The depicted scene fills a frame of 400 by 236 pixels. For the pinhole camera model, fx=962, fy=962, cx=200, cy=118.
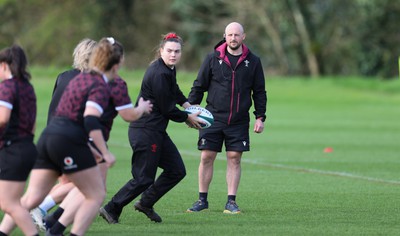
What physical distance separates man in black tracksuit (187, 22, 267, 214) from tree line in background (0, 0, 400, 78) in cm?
3965

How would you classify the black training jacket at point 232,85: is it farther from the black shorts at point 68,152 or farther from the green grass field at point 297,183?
the black shorts at point 68,152

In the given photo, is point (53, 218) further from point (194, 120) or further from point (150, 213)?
point (194, 120)

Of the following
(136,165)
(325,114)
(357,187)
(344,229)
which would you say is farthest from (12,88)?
(325,114)

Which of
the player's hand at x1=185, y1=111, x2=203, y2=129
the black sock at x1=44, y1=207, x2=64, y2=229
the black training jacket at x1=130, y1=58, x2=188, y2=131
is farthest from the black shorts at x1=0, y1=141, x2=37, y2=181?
the player's hand at x1=185, y1=111, x2=203, y2=129

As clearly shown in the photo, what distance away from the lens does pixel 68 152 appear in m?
7.99

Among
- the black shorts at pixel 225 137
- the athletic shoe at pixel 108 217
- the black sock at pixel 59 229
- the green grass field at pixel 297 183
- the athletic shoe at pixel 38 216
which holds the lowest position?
the green grass field at pixel 297 183

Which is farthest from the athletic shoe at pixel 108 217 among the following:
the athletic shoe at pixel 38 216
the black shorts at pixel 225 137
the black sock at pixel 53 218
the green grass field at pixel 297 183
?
the black shorts at pixel 225 137

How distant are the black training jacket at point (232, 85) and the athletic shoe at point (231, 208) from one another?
3.30 ft

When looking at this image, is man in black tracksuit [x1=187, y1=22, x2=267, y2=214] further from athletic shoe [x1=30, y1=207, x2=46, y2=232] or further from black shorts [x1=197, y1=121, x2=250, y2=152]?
athletic shoe [x1=30, y1=207, x2=46, y2=232]

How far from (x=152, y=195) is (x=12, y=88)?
9.76 ft

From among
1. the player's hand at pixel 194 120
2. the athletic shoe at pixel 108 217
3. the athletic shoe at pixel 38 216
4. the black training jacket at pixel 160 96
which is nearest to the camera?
the athletic shoe at pixel 38 216

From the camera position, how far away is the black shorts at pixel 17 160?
320 inches

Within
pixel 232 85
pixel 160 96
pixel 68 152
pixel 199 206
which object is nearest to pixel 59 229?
pixel 68 152

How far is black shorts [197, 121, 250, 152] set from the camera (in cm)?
1166
